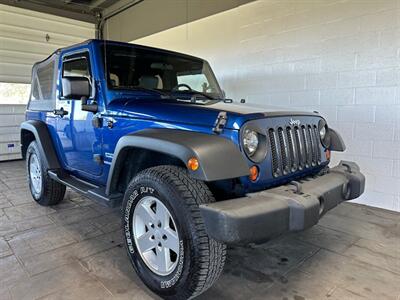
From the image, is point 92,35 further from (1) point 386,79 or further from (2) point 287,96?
(1) point 386,79

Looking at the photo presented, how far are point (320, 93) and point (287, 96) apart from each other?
488 mm

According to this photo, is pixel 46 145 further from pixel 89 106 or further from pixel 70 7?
pixel 70 7

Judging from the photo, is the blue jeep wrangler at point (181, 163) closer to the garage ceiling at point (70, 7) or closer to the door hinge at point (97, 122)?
the door hinge at point (97, 122)

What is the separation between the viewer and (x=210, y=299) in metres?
1.89

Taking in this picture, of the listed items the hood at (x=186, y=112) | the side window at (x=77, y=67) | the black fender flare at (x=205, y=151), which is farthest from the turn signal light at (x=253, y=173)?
the side window at (x=77, y=67)

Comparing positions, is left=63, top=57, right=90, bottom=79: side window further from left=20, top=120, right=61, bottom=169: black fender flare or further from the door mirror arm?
left=20, top=120, right=61, bottom=169: black fender flare

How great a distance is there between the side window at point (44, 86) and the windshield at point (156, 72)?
104 centimetres

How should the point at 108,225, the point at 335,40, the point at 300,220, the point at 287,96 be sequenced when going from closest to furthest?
the point at 300,220 < the point at 108,225 < the point at 335,40 < the point at 287,96

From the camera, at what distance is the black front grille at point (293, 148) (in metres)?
1.91

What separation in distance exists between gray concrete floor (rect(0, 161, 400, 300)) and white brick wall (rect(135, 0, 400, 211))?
0.85m

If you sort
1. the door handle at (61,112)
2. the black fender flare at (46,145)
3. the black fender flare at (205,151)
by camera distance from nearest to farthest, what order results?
the black fender flare at (205,151), the door handle at (61,112), the black fender flare at (46,145)

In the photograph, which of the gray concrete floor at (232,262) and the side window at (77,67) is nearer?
the gray concrete floor at (232,262)

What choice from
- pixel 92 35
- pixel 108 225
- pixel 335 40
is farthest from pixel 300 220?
pixel 92 35

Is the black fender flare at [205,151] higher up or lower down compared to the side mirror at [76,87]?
lower down
